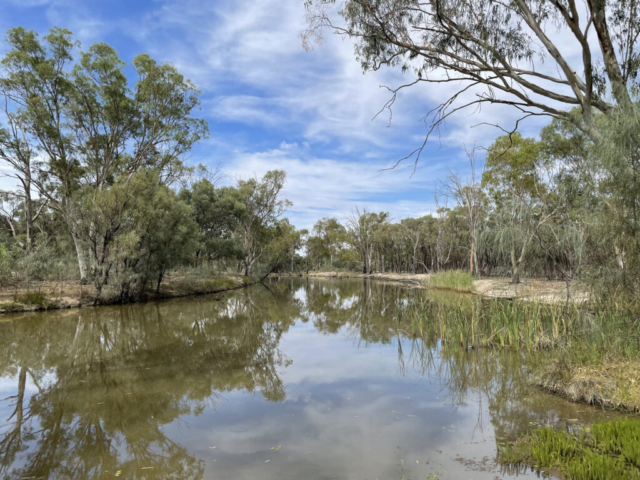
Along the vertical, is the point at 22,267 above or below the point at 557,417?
above

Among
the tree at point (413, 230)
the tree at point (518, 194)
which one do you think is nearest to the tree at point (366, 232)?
the tree at point (413, 230)

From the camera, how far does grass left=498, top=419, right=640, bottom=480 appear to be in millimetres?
2922

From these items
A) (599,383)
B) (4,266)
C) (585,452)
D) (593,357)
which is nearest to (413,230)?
(4,266)

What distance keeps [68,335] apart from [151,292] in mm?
11395

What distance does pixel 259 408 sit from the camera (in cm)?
528

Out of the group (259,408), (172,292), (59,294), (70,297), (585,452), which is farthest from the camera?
(172,292)

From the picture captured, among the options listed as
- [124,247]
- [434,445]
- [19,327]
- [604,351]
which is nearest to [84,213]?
[124,247]

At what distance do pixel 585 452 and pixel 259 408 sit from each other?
152 inches

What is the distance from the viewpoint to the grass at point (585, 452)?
2922mm

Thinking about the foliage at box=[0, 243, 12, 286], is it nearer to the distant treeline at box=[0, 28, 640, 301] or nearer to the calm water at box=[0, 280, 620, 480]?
the distant treeline at box=[0, 28, 640, 301]

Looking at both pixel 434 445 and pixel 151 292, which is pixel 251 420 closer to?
pixel 434 445

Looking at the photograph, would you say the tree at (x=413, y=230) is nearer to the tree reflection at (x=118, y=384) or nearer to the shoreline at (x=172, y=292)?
the shoreline at (x=172, y=292)

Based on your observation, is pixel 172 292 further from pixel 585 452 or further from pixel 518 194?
pixel 585 452

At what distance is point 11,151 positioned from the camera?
18.6 m
